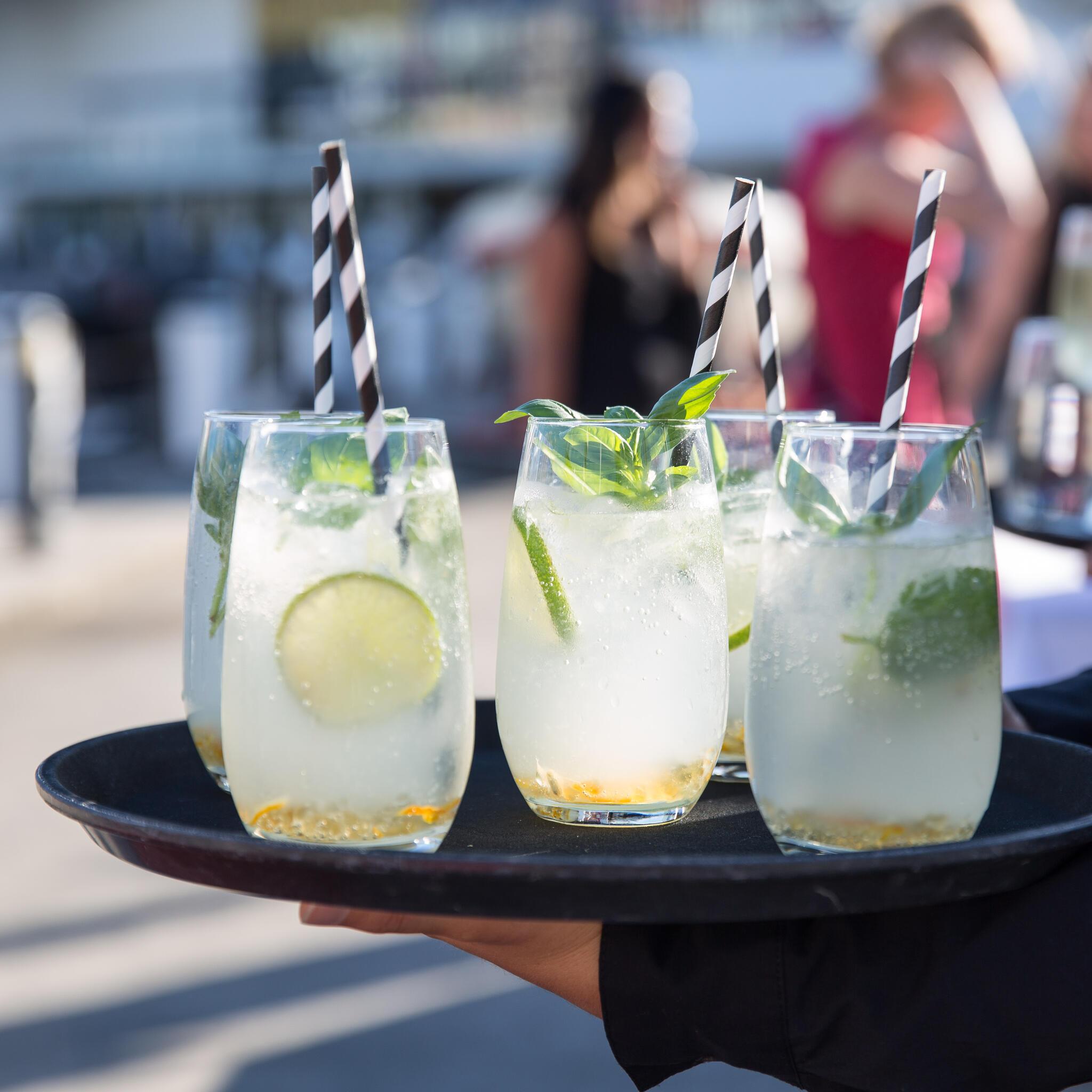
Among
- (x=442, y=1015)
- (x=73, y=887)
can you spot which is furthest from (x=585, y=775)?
(x=73, y=887)

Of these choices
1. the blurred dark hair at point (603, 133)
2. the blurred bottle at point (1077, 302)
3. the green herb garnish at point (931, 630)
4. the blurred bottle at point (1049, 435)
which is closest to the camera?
the green herb garnish at point (931, 630)

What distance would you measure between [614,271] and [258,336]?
10.6 meters

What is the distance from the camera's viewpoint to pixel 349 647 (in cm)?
97

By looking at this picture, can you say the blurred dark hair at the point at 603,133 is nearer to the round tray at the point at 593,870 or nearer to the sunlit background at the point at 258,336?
the sunlit background at the point at 258,336

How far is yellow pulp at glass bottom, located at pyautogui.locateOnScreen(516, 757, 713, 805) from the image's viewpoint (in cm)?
105

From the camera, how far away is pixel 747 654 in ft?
3.87

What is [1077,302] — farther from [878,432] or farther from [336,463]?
[336,463]

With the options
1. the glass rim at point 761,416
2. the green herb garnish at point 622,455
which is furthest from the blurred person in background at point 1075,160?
the green herb garnish at point 622,455

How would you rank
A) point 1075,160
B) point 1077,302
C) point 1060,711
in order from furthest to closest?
point 1075,160, point 1077,302, point 1060,711

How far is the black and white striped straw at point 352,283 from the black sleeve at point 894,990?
1.36 feet

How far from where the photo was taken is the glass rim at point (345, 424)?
992mm

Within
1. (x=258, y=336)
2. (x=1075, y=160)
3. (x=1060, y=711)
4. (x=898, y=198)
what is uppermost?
(x=1075, y=160)

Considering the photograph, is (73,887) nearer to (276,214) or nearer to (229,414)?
(229,414)

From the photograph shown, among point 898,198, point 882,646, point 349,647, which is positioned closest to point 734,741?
point 882,646
